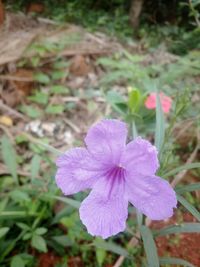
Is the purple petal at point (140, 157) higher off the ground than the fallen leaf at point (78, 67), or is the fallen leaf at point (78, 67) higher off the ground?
the purple petal at point (140, 157)

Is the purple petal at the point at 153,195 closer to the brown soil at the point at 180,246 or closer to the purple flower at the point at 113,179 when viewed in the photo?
the purple flower at the point at 113,179

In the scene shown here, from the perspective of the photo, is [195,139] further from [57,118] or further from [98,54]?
[98,54]

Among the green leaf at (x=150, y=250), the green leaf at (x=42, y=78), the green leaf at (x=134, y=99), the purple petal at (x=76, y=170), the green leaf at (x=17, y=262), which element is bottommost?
the green leaf at (x=42, y=78)

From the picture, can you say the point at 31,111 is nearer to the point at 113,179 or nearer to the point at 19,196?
the point at 19,196

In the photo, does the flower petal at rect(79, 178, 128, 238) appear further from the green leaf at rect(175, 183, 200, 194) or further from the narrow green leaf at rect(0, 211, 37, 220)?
the narrow green leaf at rect(0, 211, 37, 220)

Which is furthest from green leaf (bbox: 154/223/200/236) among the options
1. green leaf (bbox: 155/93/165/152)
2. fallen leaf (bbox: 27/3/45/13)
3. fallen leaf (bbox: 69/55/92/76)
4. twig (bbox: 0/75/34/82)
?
fallen leaf (bbox: 27/3/45/13)

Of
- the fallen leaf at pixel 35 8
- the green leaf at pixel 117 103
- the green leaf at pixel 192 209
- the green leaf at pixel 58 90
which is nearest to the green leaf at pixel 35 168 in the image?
the green leaf at pixel 117 103

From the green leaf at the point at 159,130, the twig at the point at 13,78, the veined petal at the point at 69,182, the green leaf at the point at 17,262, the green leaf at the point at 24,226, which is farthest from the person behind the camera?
the twig at the point at 13,78

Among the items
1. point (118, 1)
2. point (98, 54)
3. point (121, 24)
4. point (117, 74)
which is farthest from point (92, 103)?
point (118, 1)

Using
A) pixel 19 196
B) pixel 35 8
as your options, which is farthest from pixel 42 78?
pixel 35 8
